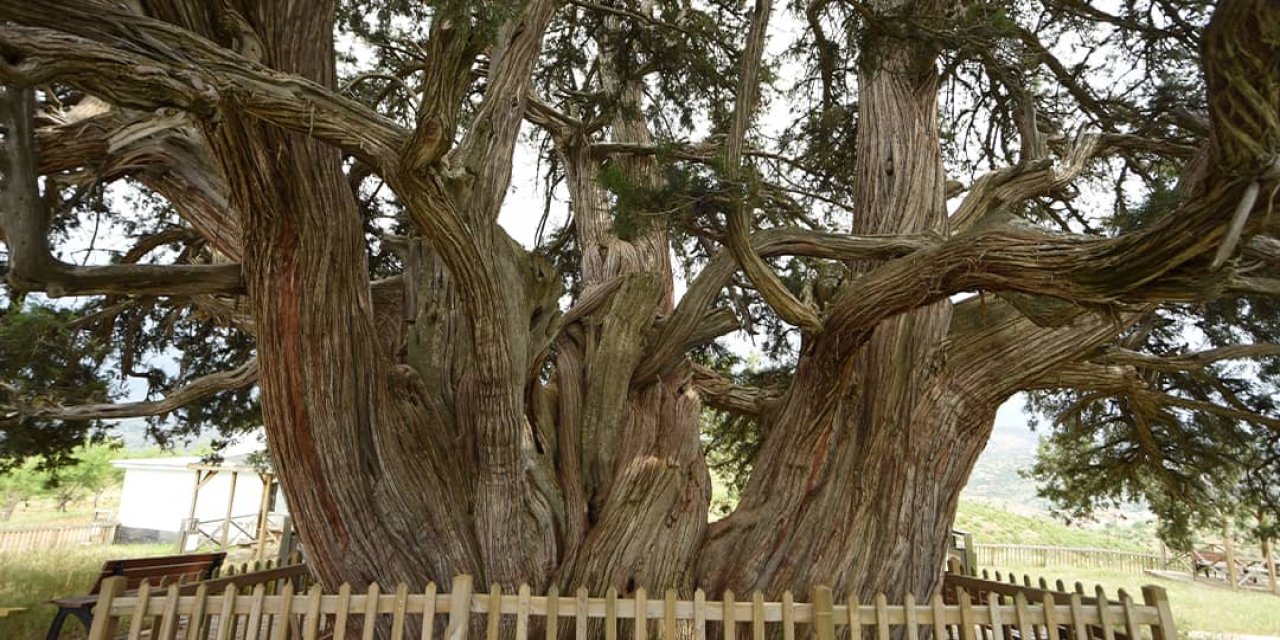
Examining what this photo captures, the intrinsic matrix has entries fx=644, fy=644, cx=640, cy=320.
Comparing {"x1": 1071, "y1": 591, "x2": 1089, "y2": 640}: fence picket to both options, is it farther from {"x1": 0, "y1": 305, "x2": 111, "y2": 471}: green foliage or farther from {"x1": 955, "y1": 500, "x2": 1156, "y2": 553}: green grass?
{"x1": 955, "y1": 500, "x2": 1156, "y2": 553}: green grass

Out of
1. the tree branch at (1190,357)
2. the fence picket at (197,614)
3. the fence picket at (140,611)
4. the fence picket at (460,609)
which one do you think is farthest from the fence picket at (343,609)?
the tree branch at (1190,357)

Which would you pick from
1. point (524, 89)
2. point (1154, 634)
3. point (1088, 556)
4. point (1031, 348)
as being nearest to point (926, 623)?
point (1154, 634)

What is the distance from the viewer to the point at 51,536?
14930 millimetres

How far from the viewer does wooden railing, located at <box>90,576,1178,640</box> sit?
126 inches

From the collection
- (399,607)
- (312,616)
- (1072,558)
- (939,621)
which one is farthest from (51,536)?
(1072,558)

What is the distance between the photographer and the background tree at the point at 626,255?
2.27 m

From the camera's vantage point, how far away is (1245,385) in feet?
18.9

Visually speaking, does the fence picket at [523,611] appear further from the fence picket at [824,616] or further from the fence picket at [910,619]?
the fence picket at [910,619]

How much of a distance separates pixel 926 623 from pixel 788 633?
0.75 meters

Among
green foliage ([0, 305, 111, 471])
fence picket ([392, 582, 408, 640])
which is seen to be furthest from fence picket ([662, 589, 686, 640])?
green foliage ([0, 305, 111, 471])

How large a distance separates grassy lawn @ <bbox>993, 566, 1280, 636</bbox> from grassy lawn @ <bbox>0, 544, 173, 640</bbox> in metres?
13.4

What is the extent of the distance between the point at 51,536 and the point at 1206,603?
25114mm

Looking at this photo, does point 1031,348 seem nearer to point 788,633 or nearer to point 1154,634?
point 1154,634

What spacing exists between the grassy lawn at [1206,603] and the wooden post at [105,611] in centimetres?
1063
